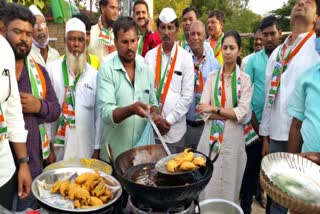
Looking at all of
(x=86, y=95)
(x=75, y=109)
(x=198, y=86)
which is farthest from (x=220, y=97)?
(x=75, y=109)

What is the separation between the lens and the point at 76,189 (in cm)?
192

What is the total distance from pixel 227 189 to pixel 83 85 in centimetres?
191

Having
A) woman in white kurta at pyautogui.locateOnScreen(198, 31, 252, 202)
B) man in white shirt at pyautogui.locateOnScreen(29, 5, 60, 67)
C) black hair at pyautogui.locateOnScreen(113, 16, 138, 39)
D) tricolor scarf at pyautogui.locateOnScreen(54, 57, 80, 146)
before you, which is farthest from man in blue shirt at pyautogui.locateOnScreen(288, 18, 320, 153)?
man in white shirt at pyautogui.locateOnScreen(29, 5, 60, 67)

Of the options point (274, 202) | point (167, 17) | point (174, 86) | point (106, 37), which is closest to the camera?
point (274, 202)

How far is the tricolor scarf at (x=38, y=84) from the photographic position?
2578mm

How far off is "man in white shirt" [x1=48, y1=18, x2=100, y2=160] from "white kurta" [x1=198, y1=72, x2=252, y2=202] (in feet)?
4.01

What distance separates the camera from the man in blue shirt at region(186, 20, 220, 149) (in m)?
3.87

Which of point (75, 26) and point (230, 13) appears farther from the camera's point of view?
point (230, 13)

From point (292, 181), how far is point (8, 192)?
77.5 inches

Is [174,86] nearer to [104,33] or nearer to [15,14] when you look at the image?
[104,33]

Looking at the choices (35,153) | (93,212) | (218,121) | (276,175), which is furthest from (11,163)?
(218,121)

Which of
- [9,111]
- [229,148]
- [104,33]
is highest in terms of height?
[104,33]

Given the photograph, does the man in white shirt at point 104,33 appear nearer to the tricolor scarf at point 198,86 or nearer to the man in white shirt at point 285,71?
the tricolor scarf at point 198,86

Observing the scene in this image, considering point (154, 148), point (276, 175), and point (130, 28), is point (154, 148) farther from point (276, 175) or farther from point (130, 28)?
point (130, 28)
